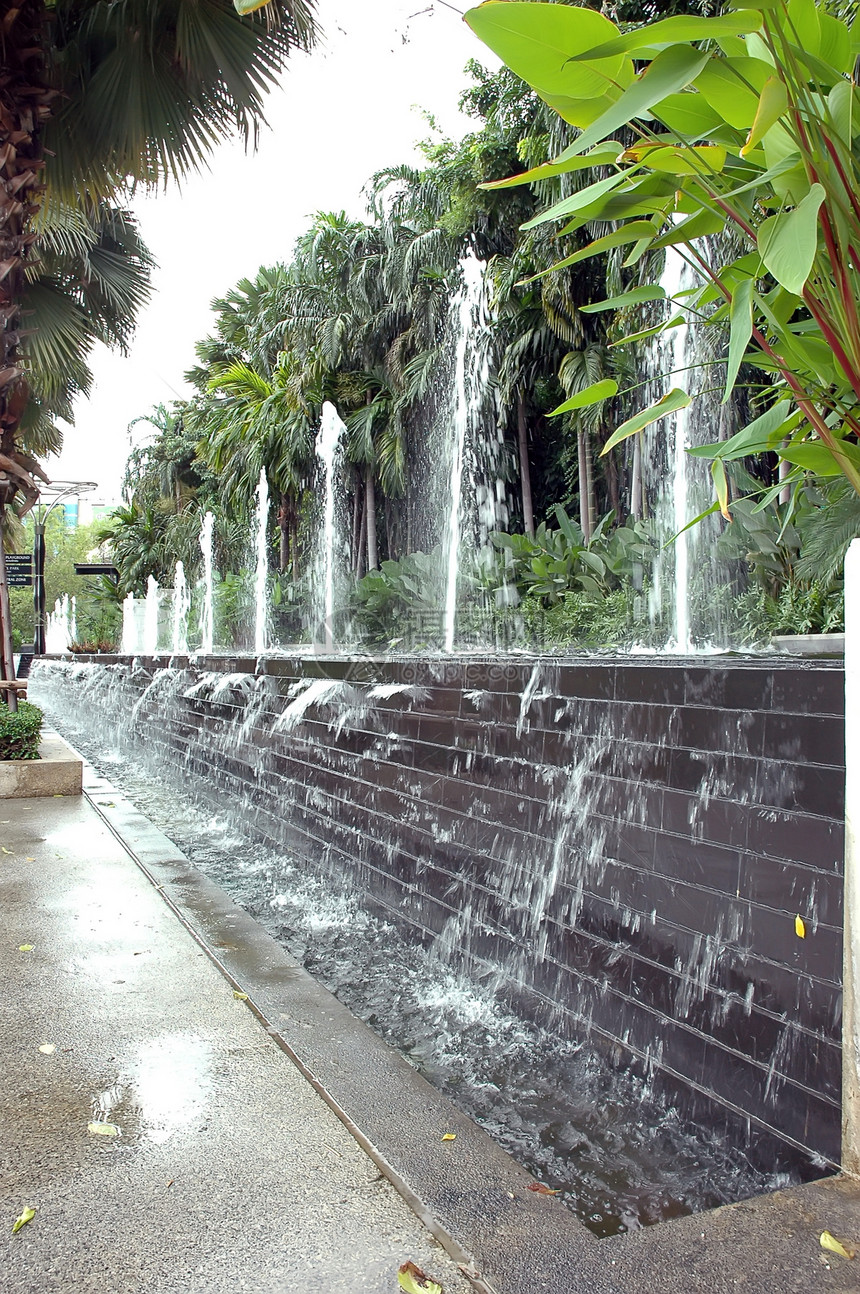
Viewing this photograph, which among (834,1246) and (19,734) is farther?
(19,734)

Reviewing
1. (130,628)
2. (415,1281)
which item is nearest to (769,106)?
(415,1281)

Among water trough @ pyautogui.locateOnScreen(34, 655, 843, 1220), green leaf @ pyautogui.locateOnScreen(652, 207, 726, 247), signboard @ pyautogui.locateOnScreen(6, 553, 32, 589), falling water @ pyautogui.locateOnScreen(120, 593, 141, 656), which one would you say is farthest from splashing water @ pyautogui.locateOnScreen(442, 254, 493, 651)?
falling water @ pyautogui.locateOnScreen(120, 593, 141, 656)

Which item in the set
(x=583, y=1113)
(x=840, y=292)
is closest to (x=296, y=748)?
(x=583, y=1113)

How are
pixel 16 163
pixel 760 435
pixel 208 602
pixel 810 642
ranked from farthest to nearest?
pixel 208 602 → pixel 810 642 → pixel 16 163 → pixel 760 435

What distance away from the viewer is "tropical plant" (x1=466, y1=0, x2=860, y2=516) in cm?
125

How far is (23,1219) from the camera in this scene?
1.71m

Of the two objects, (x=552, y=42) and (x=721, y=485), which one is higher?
(x=552, y=42)

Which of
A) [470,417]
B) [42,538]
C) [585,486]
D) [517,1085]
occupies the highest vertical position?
[470,417]

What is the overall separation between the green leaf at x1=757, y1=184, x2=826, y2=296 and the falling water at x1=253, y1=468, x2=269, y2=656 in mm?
20776

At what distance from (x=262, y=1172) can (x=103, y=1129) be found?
429mm

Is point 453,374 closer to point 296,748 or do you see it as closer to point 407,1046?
point 296,748

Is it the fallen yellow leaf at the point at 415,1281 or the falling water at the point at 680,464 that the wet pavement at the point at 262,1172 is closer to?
the fallen yellow leaf at the point at 415,1281

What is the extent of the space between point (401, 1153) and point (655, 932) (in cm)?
97

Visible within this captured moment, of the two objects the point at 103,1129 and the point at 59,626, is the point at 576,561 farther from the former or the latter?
the point at 59,626
